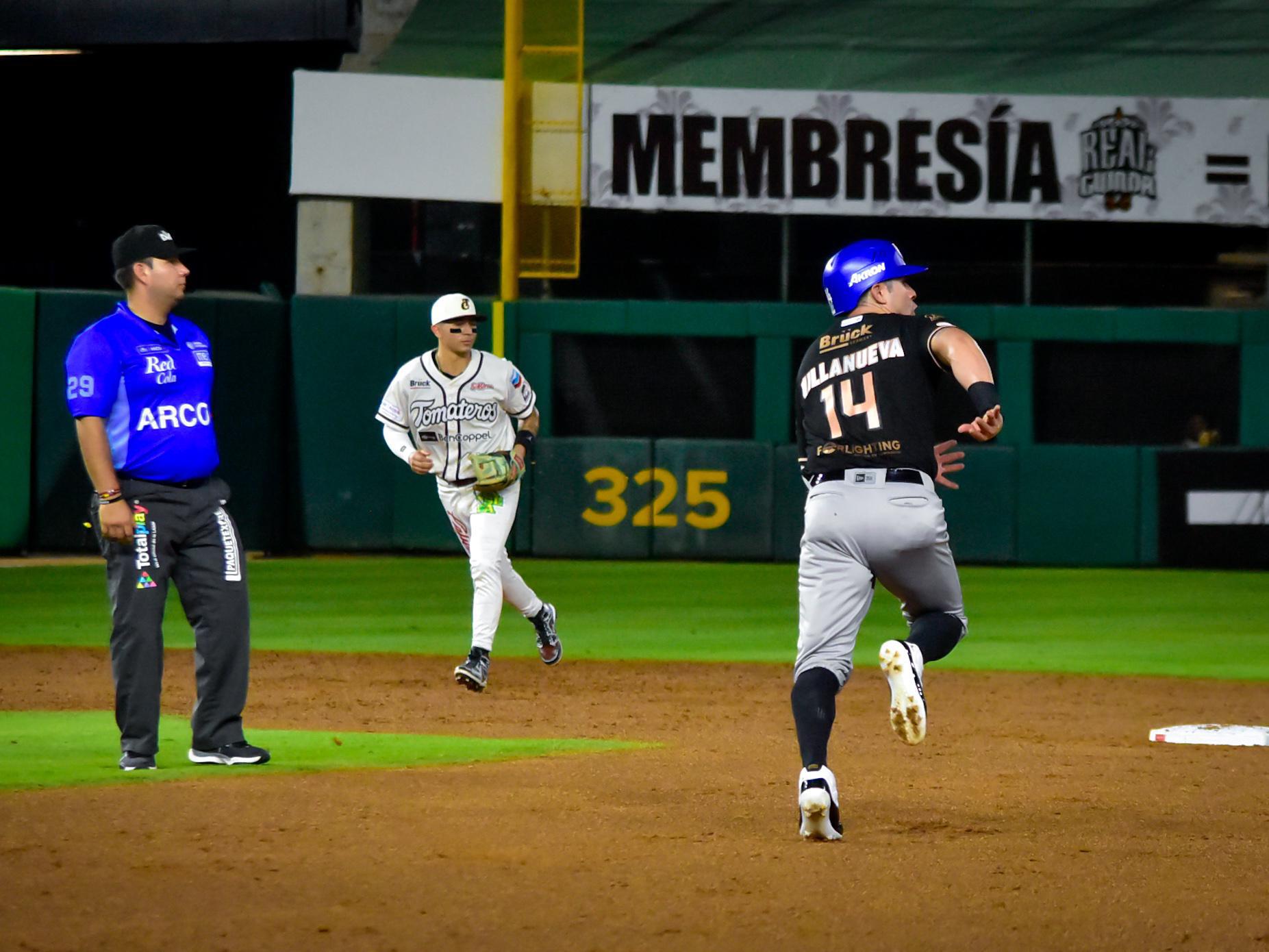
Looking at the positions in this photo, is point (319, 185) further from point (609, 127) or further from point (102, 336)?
point (102, 336)

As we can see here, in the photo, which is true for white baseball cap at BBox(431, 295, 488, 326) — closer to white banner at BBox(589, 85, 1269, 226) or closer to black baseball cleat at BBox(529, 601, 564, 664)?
black baseball cleat at BBox(529, 601, 564, 664)

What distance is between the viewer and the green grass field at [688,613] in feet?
36.6

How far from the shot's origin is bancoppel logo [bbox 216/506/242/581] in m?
6.30

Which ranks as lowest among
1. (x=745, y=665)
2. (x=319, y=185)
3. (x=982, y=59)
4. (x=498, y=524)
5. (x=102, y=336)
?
(x=745, y=665)

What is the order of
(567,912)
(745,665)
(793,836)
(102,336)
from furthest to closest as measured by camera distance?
(745,665) → (102,336) → (793,836) → (567,912)

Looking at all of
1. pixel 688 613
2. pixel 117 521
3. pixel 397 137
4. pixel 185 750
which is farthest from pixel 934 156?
pixel 117 521

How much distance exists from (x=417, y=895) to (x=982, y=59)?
16.4 metres

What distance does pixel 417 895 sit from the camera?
173 inches

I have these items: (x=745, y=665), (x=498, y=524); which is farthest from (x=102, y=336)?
(x=745, y=665)

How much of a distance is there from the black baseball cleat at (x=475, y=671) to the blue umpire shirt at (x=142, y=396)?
8.68ft

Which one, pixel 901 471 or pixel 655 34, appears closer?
pixel 901 471

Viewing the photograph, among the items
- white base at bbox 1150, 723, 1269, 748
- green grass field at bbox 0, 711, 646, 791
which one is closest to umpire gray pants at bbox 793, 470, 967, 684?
green grass field at bbox 0, 711, 646, 791

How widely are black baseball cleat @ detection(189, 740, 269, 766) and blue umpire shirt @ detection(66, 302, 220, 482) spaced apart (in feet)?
3.18

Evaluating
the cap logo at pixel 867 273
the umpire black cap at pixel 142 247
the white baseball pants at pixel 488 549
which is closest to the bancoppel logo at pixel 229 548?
the umpire black cap at pixel 142 247
